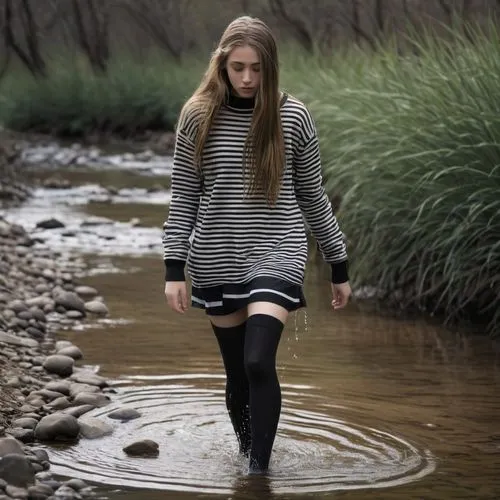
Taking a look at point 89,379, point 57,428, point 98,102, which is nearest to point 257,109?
point 57,428

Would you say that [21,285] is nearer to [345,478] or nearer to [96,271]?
[96,271]

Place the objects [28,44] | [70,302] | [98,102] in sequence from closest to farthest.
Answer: [70,302], [98,102], [28,44]

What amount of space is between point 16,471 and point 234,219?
1.09m

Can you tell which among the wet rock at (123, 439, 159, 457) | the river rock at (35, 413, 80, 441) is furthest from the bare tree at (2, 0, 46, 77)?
the wet rock at (123, 439, 159, 457)

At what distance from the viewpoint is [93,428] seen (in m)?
5.68

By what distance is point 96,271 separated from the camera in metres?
10.2

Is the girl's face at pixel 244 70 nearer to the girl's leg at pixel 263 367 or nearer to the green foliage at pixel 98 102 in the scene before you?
the girl's leg at pixel 263 367

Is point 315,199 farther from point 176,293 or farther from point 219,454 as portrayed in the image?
point 219,454

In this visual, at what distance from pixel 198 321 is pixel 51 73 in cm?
1911

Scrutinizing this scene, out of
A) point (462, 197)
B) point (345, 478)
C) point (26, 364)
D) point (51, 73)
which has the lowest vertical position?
point (345, 478)

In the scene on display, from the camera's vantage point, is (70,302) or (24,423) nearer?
(24,423)

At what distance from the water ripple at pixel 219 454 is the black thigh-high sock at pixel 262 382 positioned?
0.39ft

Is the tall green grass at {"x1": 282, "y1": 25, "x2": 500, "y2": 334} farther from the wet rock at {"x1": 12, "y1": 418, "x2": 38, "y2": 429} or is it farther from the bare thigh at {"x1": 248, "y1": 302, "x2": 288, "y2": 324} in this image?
the bare thigh at {"x1": 248, "y1": 302, "x2": 288, "y2": 324}

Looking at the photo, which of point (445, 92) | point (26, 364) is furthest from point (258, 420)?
point (445, 92)
